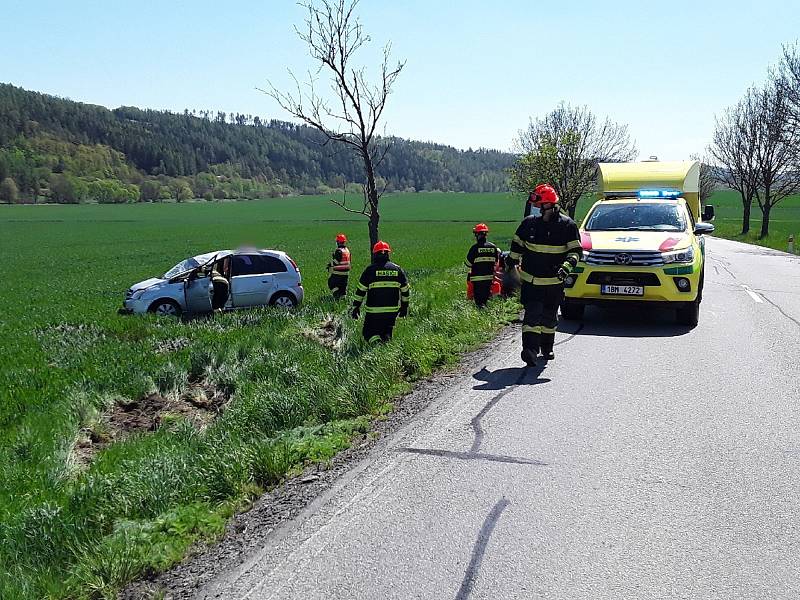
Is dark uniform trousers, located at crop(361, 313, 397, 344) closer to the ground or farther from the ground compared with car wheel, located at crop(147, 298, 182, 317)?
→ farther from the ground

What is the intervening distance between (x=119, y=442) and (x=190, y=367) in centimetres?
286

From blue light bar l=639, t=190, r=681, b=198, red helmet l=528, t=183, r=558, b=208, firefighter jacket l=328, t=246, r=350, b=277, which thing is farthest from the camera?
firefighter jacket l=328, t=246, r=350, b=277

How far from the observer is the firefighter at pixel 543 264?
7637 mm

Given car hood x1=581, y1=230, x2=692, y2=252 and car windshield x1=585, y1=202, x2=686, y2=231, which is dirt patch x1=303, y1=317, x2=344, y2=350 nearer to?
car hood x1=581, y1=230, x2=692, y2=252

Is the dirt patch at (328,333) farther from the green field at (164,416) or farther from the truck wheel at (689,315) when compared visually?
the truck wheel at (689,315)

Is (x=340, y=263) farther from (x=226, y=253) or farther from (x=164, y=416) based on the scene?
(x=164, y=416)

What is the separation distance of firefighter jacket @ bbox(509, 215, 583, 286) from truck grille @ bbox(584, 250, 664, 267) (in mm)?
2277

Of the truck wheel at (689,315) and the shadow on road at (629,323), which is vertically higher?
the truck wheel at (689,315)

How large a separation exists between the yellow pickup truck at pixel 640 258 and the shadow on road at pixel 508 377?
2747 millimetres

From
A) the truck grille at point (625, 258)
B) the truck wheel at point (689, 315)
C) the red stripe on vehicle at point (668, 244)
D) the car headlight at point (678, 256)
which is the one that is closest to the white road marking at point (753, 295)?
the truck wheel at point (689, 315)

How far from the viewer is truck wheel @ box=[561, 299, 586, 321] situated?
10.3 metres

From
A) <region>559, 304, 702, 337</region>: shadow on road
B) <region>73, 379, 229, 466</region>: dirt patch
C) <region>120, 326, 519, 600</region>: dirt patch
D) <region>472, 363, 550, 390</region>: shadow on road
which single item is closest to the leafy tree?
<region>73, 379, 229, 466</region>: dirt patch

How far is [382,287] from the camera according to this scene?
8.55 meters

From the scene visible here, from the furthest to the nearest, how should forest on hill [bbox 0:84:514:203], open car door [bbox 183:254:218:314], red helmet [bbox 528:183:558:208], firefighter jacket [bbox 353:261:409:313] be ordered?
forest on hill [bbox 0:84:514:203] → open car door [bbox 183:254:218:314] → firefighter jacket [bbox 353:261:409:313] → red helmet [bbox 528:183:558:208]
